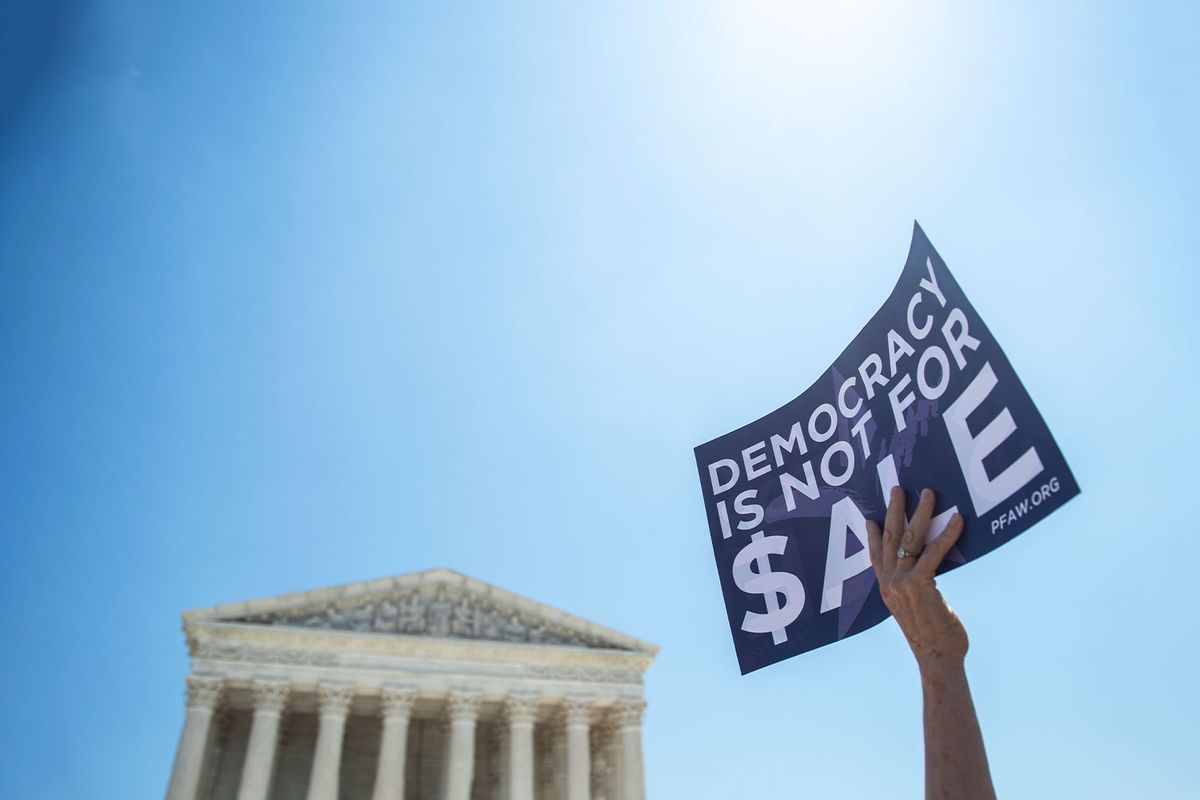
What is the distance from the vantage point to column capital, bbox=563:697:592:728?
2862 centimetres

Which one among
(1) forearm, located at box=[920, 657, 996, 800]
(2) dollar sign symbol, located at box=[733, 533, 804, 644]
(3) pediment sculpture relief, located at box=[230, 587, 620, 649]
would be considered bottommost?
(1) forearm, located at box=[920, 657, 996, 800]

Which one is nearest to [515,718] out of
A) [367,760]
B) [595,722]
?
[595,722]

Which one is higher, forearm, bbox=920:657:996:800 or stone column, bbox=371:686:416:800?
stone column, bbox=371:686:416:800

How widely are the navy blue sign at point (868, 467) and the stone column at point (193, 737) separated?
82.9ft

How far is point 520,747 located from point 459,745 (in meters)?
2.00

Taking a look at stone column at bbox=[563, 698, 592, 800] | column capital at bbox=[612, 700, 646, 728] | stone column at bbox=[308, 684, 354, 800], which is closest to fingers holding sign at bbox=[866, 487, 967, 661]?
stone column at bbox=[308, 684, 354, 800]

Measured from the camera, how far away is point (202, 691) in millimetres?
25500

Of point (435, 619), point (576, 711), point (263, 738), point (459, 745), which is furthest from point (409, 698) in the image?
point (576, 711)

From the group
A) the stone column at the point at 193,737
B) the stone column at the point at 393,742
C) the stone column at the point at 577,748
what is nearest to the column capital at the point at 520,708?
the stone column at the point at 577,748

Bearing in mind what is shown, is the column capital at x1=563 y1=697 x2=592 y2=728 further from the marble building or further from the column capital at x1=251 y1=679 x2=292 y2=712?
the column capital at x1=251 y1=679 x2=292 y2=712

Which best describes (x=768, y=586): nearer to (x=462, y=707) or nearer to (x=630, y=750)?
(x=462, y=707)

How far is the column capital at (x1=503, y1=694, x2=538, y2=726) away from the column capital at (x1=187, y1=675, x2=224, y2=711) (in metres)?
9.03

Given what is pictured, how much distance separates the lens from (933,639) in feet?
9.86

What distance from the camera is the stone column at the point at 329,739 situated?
25438 millimetres
